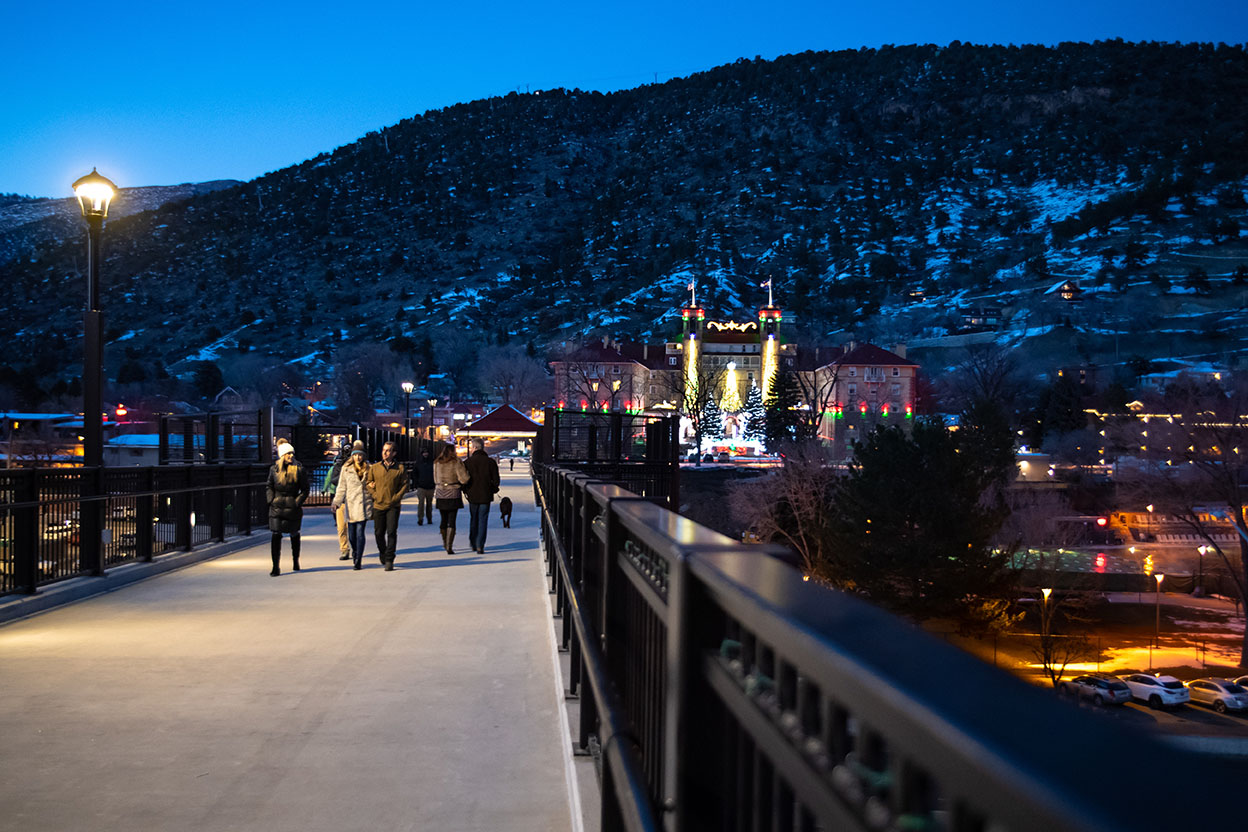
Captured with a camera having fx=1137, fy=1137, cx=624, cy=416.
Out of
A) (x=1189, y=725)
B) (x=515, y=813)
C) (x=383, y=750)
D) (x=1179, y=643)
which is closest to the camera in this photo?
(x=515, y=813)

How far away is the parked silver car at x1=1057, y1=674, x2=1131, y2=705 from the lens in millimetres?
43000

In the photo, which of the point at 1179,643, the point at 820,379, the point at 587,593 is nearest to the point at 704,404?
the point at 820,379

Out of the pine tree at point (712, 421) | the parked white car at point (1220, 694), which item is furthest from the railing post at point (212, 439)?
the pine tree at point (712, 421)

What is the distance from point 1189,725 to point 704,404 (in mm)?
84940

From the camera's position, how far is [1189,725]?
1604 inches

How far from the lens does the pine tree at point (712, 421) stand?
128625mm

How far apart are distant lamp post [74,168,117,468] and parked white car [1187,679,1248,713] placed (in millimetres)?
41225

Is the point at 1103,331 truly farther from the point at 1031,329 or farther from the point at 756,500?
the point at 756,500

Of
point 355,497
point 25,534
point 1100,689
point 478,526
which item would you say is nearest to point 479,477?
point 478,526

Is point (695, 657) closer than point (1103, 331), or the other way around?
point (695, 657)

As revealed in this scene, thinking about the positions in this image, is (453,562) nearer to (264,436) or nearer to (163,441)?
(163,441)

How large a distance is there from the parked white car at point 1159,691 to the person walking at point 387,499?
35300mm

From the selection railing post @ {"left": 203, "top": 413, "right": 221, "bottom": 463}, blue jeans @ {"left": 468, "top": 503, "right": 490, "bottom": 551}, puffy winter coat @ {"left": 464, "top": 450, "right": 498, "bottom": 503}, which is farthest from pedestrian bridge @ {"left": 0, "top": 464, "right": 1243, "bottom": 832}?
railing post @ {"left": 203, "top": 413, "right": 221, "bottom": 463}

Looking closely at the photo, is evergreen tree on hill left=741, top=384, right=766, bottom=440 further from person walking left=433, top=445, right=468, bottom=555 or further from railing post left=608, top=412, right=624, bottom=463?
person walking left=433, top=445, right=468, bottom=555
